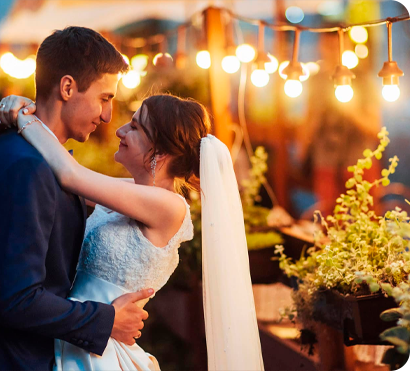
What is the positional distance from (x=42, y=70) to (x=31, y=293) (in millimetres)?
685

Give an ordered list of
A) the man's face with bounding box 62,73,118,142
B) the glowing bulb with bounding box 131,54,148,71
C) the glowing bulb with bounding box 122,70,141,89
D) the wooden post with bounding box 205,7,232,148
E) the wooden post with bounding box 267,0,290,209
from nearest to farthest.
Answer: the man's face with bounding box 62,73,118,142
the wooden post with bounding box 205,7,232,148
the glowing bulb with bounding box 122,70,141,89
the glowing bulb with bounding box 131,54,148,71
the wooden post with bounding box 267,0,290,209

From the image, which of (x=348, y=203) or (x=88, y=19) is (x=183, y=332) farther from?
(x=88, y=19)

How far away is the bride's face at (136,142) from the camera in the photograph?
72.6 inches

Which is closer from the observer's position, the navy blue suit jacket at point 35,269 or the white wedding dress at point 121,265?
the navy blue suit jacket at point 35,269

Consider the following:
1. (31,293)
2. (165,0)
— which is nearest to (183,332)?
(31,293)

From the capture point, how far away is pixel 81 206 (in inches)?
61.6

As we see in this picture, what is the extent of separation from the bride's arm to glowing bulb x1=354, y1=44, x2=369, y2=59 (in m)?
3.68

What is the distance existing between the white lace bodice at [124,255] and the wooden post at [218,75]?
2187mm

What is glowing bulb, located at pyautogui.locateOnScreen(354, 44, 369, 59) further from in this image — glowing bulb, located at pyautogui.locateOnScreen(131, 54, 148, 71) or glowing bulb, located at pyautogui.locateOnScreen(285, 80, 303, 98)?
glowing bulb, located at pyautogui.locateOnScreen(285, 80, 303, 98)

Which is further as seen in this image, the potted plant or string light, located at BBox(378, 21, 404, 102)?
string light, located at BBox(378, 21, 404, 102)

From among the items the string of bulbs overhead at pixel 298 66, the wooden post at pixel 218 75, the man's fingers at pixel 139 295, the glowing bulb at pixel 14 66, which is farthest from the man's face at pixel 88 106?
the glowing bulb at pixel 14 66

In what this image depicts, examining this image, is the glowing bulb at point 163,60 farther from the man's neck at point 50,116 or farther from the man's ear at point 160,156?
the man's neck at point 50,116

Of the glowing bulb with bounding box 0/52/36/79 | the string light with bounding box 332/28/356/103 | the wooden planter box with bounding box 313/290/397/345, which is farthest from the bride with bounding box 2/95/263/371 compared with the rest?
the glowing bulb with bounding box 0/52/36/79

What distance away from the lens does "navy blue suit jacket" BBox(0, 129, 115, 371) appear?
1.29 m
